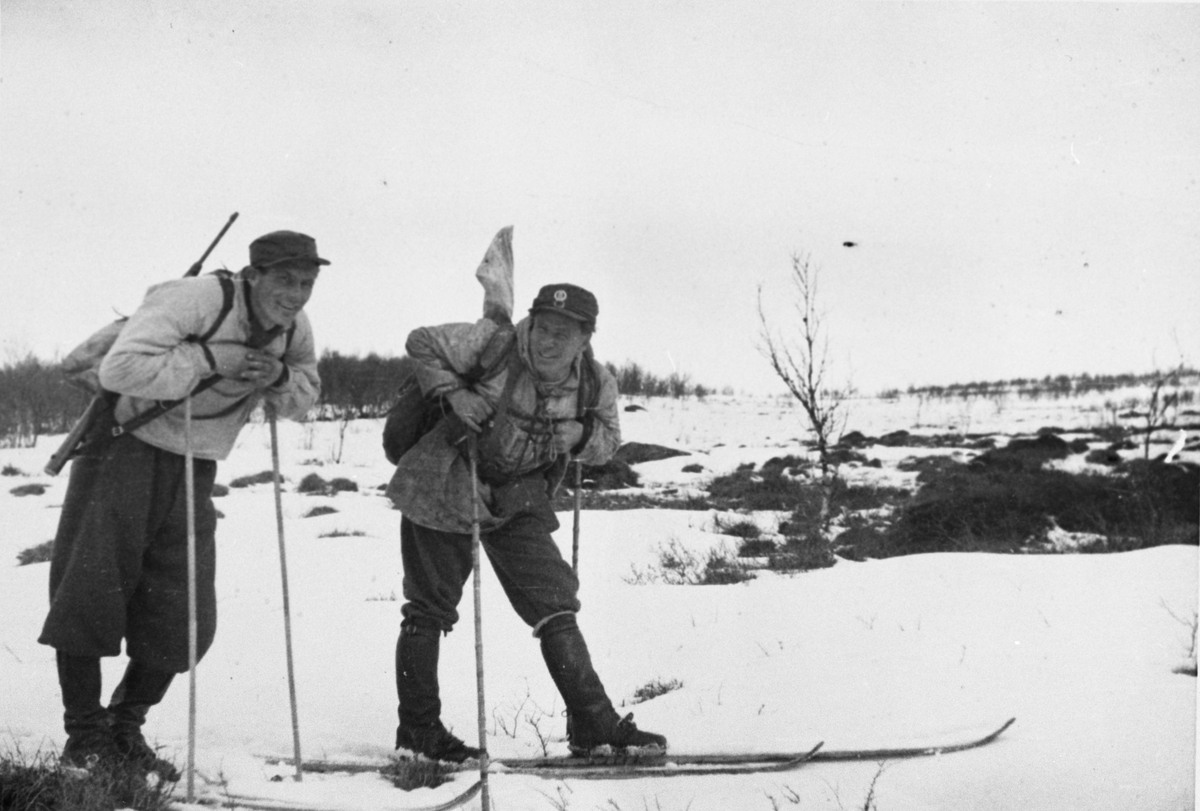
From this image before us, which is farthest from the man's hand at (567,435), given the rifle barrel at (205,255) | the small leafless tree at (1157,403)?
the small leafless tree at (1157,403)

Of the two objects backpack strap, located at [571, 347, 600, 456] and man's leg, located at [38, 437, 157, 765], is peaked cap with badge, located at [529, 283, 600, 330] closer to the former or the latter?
backpack strap, located at [571, 347, 600, 456]

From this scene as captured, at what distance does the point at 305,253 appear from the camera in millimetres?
3223

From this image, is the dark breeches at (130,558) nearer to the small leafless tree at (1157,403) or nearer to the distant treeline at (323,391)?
the distant treeline at (323,391)

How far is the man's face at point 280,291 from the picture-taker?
3232 millimetres

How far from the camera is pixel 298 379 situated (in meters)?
3.49

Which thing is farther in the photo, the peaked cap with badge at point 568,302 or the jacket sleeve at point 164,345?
the peaked cap with badge at point 568,302

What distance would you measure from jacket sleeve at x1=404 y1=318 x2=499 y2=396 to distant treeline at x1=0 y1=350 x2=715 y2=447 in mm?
69

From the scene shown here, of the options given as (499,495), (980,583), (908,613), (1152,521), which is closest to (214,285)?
(499,495)

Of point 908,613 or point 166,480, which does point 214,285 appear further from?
point 908,613

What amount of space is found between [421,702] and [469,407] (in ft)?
3.96

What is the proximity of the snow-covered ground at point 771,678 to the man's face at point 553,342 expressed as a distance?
1544 mm

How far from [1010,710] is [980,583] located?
195 cm

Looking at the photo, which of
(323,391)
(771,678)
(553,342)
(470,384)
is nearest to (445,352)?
(470,384)

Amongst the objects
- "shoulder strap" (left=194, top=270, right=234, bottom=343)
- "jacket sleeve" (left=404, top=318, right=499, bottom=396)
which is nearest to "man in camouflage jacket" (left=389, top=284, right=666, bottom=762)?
"jacket sleeve" (left=404, top=318, right=499, bottom=396)
